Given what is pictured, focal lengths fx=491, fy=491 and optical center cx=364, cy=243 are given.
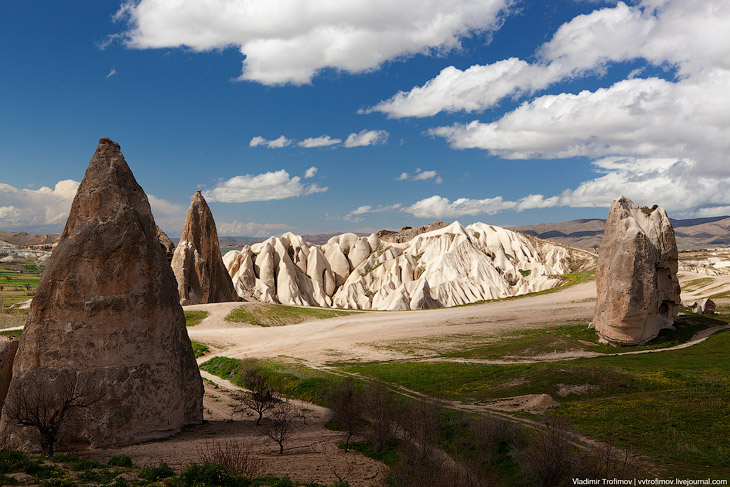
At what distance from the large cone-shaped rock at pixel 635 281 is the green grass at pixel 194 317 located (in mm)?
38865

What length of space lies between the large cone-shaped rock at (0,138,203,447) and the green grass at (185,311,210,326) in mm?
33147

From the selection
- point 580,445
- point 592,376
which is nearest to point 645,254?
point 592,376

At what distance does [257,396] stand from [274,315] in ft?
111

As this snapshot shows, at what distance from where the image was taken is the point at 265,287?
89.9 m

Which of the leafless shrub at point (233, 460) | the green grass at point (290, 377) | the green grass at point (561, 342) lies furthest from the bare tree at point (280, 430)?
the green grass at point (561, 342)

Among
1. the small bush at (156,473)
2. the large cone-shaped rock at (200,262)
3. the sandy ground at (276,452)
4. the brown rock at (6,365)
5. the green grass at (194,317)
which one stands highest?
the large cone-shaped rock at (200,262)

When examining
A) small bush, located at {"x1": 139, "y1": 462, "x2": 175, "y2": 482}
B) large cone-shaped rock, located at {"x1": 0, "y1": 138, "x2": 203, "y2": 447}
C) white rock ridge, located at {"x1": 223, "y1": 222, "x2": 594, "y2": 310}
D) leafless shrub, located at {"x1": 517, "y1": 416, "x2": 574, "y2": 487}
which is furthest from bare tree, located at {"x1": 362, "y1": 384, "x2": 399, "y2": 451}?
white rock ridge, located at {"x1": 223, "y1": 222, "x2": 594, "y2": 310}

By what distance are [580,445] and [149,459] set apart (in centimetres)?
1466

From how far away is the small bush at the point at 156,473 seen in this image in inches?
571

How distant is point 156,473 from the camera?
14.9 metres

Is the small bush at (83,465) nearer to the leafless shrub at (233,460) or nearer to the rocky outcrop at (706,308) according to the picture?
the leafless shrub at (233,460)

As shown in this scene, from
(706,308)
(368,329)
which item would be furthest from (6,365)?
(706,308)

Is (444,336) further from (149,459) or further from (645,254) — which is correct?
Result: (149,459)

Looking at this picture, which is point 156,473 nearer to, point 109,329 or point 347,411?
point 109,329
